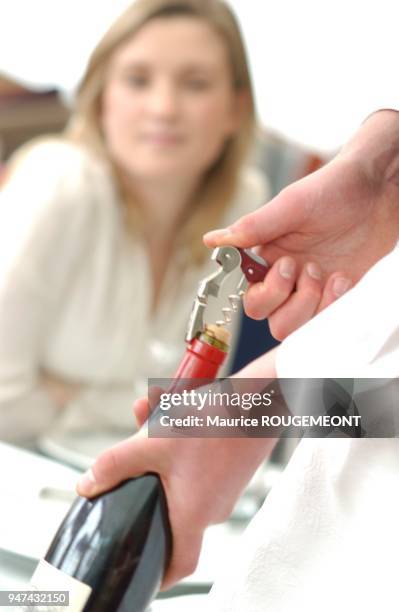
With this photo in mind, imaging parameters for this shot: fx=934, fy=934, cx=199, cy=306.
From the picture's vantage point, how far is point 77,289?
3.28ft

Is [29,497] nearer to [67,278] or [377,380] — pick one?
[377,380]

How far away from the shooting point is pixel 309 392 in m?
0.34

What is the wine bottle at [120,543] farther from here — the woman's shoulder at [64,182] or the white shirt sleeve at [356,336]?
the woman's shoulder at [64,182]

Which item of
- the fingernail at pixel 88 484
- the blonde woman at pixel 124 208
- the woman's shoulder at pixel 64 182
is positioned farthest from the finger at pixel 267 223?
the woman's shoulder at pixel 64 182

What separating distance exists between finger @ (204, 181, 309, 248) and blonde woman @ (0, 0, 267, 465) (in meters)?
0.53

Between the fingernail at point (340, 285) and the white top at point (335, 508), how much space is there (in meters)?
0.02

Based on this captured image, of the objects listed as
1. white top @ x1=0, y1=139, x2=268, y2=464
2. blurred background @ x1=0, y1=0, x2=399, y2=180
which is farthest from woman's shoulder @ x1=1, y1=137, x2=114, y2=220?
blurred background @ x1=0, y1=0, x2=399, y2=180

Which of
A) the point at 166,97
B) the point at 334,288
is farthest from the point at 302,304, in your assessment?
the point at 166,97

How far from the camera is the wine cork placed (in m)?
0.36

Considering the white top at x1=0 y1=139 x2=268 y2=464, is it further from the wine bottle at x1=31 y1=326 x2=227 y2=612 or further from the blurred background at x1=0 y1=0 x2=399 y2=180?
the wine bottle at x1=31 y1=326 x2=227 y2=612

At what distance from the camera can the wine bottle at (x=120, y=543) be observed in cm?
36

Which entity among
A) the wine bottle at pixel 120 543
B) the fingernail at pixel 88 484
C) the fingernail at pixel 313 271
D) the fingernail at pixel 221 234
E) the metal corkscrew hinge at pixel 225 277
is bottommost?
the wine bottle at pixel 120 543

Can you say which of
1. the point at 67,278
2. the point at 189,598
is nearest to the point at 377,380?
the point at 189,598

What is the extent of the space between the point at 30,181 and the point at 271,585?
2.45 feet
